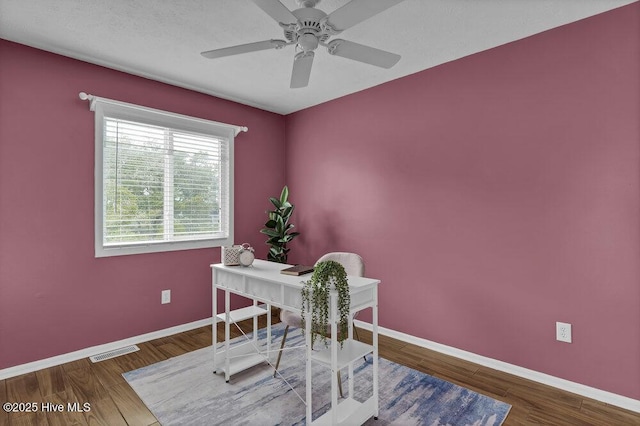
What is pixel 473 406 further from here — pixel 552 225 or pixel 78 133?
pixel 78 133

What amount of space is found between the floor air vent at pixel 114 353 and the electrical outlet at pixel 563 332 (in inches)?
134

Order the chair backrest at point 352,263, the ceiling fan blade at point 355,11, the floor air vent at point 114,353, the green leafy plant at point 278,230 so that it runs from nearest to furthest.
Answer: the ceiling fan blade at point 355,11 < the chair backrest at point 352,263 < the floor air vent at point 114,353 < the green leafy plant at point 278,230

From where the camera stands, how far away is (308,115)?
4.15 metres

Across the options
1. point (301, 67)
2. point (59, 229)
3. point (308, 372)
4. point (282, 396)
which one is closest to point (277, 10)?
point (301, 67)

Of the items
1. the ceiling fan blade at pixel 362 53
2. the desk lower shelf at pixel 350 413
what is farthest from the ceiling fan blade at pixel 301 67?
the desk lower shelf at pixel 350 413

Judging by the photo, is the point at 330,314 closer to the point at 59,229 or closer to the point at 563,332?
the point at 563,332

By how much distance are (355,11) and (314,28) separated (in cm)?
29

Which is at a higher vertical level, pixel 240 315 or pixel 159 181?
pixel 159 181

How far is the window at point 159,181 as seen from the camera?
2977mm

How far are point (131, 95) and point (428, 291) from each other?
130 inches

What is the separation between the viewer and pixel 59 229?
8.97 feet

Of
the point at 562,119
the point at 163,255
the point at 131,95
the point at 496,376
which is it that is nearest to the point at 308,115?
the point at 131,95

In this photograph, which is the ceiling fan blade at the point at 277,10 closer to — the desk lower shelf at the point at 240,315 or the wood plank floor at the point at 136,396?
the desk lower shelf at the point at 240,315

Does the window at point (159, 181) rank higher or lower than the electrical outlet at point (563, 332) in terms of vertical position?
higher
